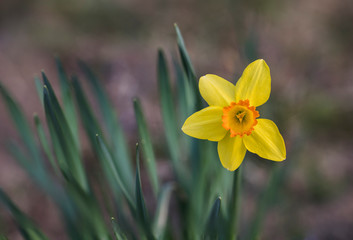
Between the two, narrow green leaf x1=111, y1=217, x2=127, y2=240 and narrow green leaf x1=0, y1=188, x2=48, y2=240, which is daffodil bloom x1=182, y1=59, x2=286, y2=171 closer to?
narrow green leaf x1=111, y1=217, x2=127, y2=240

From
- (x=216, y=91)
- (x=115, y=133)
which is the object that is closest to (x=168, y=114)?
(x=115, y=133)

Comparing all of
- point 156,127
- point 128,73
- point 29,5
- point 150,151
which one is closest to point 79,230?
point 150,151

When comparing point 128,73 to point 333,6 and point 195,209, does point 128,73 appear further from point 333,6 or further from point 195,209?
point 333,6

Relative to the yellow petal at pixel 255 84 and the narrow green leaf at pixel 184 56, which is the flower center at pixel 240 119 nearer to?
the yellow petal at pixel 255 84

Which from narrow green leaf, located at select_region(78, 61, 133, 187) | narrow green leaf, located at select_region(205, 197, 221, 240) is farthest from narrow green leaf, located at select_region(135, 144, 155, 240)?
narrow green leaf, located at select_region(78, 61, 133, 187)

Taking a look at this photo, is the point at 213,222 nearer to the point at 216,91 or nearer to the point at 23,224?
the point at 216,91

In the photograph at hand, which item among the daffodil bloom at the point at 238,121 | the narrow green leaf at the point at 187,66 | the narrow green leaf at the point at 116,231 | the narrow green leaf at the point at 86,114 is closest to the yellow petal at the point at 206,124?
the daffodil bloom at the point at 238,121
